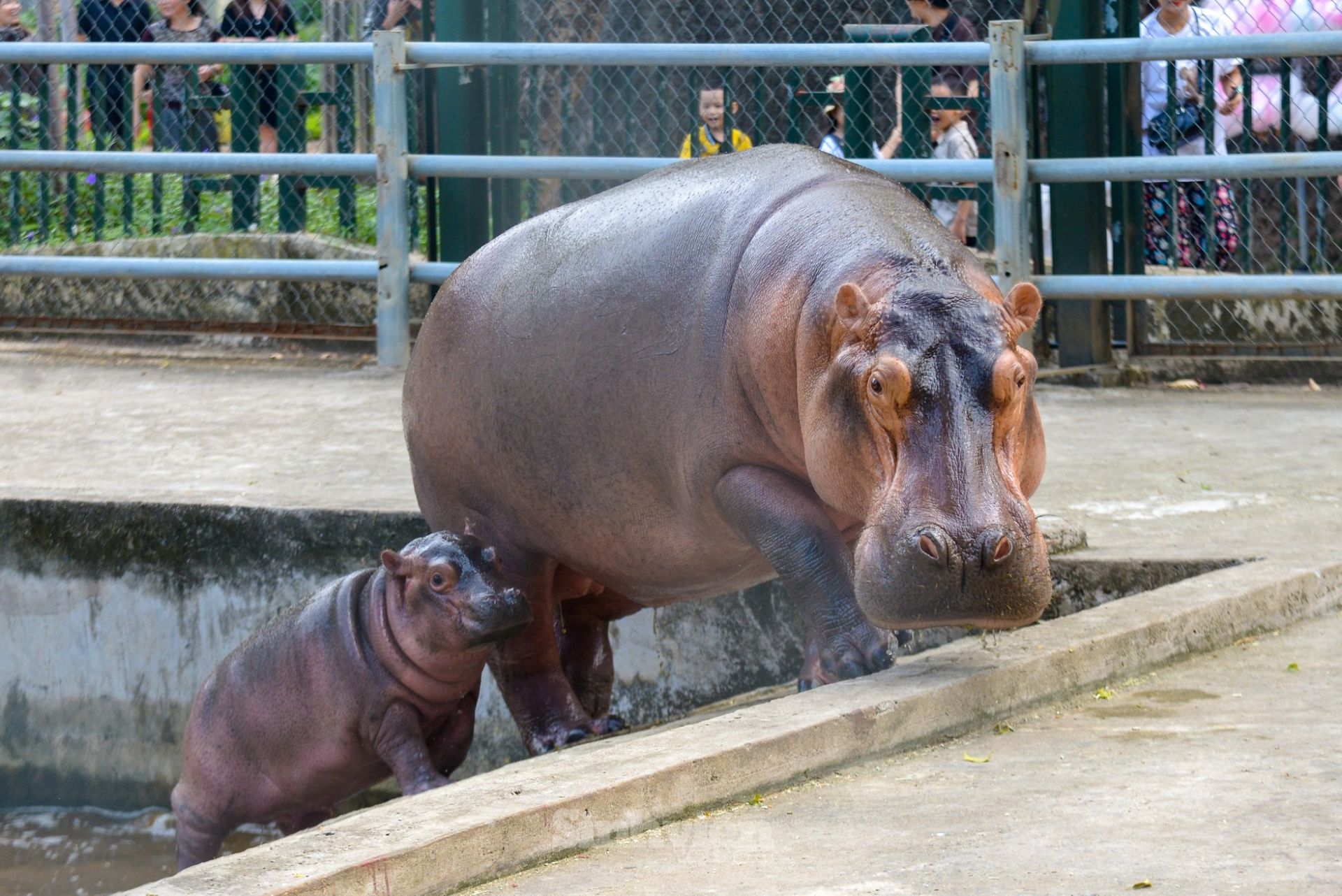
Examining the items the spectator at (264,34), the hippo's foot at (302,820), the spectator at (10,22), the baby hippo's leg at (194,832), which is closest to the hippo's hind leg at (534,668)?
the hippo's foot at (302,820)

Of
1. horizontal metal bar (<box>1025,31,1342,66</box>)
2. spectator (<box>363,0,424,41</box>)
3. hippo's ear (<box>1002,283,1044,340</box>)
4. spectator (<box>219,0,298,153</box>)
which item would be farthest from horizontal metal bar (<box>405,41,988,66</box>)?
hippo's ear (<box>1002,283,1044,340</box>)

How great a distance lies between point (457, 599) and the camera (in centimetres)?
412

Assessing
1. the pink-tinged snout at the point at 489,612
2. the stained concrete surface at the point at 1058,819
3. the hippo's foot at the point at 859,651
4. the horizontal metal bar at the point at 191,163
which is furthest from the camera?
the horizontal metal bar at the point at 191,163

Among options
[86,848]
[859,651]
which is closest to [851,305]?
[859,651]

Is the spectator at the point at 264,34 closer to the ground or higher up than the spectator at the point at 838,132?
higher up

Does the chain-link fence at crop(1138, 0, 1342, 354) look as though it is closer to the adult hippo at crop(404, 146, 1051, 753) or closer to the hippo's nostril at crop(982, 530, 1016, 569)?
the adult hippo at crop(404, 146, 1051, 753)

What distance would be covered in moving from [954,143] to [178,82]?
12.1 feet

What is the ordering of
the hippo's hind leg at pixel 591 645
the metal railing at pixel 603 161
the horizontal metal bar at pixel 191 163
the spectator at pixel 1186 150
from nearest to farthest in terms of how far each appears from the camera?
1. the hippo's hind leg at pixel 591 645
2. the metal railing at pixel 603 161
3. the spectator at pixel 1186 150
4. the horizontal metal bar at pixel 191 163

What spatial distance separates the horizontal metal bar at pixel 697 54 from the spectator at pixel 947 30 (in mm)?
483

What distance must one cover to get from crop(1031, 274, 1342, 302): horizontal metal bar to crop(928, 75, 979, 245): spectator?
22.4 inches

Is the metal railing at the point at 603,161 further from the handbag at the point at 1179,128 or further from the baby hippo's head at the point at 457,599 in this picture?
the baby hippo's head at the point at 457,599

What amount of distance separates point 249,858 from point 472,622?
5.49 ft

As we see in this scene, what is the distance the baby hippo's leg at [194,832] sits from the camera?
178 inches

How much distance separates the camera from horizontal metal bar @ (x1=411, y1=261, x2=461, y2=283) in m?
8.07
